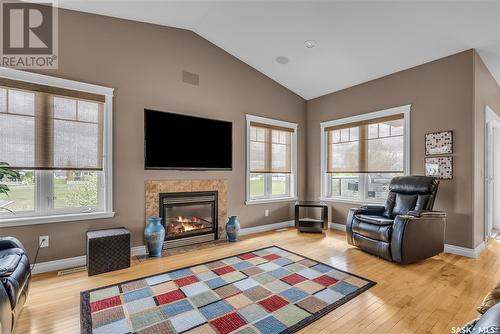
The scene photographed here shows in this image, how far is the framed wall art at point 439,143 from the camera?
3.53 m

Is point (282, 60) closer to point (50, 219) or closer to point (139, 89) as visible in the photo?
point (139, 89)

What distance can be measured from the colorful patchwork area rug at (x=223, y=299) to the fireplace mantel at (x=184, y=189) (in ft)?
3.65

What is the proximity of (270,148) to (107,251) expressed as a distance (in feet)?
10.8

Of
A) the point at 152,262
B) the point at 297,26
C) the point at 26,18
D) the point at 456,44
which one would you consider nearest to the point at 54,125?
the point at 26,18

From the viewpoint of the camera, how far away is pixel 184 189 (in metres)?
3.87

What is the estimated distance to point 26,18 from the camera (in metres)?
2.83

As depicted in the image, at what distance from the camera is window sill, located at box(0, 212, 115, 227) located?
268cm

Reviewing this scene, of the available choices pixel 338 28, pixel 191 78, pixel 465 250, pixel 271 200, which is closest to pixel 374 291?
pixel 465 250

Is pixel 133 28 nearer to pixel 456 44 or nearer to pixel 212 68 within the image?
pixel 212 68

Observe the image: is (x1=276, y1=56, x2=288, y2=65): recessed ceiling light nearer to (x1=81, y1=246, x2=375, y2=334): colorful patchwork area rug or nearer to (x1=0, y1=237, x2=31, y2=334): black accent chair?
(x1=81, y1=246, x2=375, y2=334): colorful patchwork area rug

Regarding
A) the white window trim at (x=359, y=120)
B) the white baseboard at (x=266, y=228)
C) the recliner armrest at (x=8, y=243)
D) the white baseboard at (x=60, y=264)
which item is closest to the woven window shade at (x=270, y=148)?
the white window trim at (x=359, y=120)

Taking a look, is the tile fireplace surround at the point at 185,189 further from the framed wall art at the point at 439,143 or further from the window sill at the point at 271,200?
the framed wall art at the point at 439,143

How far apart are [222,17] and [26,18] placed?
2345mm

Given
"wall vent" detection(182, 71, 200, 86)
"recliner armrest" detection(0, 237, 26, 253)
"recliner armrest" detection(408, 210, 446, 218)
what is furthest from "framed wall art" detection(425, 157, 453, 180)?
"recliner armrest" detection(0, 237, 26, 253)
